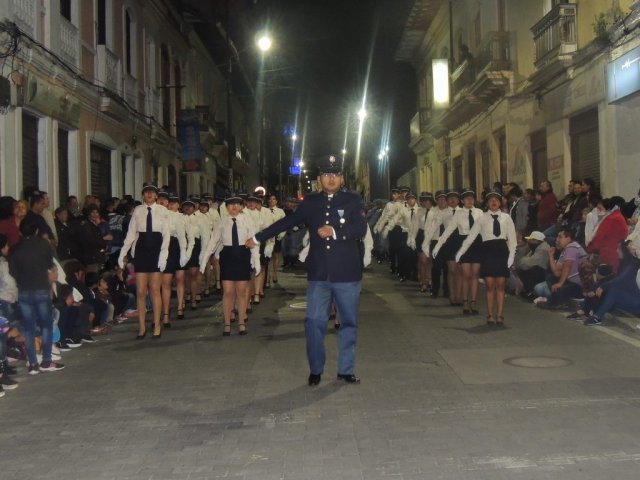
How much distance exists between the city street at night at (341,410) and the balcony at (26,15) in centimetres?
584

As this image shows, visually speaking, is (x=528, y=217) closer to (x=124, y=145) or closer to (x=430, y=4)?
(x=124, y=145)

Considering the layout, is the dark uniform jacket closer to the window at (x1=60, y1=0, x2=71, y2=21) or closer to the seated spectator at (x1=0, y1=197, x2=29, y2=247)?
the seated spectator at (x1=0, y1=197, x2=29, y2=247)

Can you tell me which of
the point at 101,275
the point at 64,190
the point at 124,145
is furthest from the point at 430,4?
the point at 101,275

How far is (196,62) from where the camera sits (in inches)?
1205

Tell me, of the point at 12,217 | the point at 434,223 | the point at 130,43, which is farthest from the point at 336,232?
the point at 130,43

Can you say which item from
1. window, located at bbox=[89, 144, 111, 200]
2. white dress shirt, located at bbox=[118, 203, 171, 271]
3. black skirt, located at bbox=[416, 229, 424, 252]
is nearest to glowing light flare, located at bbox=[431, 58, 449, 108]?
window, located at bbox=[89, 144, 111, 200]

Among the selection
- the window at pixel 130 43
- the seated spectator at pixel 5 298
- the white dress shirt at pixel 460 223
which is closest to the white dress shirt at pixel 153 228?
the seated spectator at pixel 5 298

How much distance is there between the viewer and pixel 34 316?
7.61 meters

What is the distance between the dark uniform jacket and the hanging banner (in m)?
19.5

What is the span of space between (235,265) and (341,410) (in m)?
4.40

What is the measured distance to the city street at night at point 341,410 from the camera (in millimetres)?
4668

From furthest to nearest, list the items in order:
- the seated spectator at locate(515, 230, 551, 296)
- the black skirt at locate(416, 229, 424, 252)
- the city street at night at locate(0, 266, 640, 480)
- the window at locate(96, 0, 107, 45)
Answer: the window at locate(96, 0, 107, 45) < the black skirt at locate(416, 229, 424, 252) < the seated spectator at locate(515, 230, 551, 296) < the city street at night at locate(0, 266, 640, 480)

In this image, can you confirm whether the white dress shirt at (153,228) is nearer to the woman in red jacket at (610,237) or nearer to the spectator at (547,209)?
the woman in red jacket at (610,237)

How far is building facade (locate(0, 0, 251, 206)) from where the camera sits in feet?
40.1
